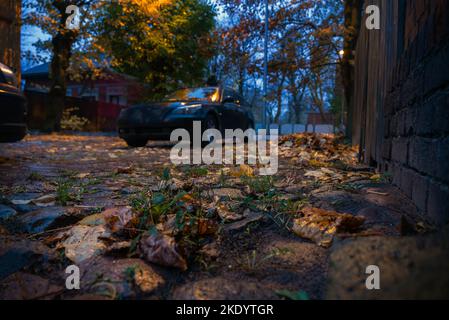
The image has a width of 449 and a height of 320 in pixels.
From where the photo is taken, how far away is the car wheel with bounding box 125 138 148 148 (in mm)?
8742

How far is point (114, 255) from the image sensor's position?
157 centimetres

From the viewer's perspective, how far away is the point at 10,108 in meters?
4.40

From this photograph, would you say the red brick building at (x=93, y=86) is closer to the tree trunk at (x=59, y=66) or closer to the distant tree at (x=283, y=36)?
the tree trunk at (x=59, y=66)

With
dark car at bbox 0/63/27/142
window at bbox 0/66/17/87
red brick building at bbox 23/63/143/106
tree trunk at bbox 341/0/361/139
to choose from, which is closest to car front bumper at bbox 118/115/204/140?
dark car at bbox 0/63/27/142

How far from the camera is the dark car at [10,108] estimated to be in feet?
14.1

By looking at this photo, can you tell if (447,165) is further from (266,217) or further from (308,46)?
(308,46)

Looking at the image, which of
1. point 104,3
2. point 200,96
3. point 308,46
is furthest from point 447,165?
point 104,3

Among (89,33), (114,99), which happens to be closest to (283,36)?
(89,33)

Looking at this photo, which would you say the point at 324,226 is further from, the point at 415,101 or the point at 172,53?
the point at 172,53

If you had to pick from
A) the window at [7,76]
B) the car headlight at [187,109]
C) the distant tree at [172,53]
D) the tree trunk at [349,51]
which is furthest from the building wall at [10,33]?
the tree trunk at [349,51]

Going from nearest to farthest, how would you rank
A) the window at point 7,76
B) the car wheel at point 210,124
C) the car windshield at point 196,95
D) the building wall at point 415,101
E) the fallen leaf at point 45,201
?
the building wall at point 415,101 < the fallen leaf at point 45,201 < the window at point 7,76 < the car wheel at point 210,124 < the car windshield at point 196,95

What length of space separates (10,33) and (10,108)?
873cm

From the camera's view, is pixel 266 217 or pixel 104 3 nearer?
pixel 266 217

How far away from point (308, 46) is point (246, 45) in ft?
7.40
